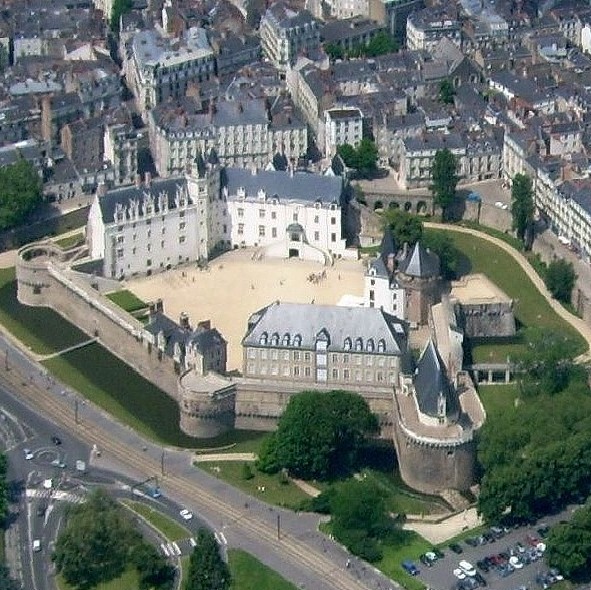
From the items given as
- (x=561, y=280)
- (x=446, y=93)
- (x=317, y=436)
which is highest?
(x=446, y=93)

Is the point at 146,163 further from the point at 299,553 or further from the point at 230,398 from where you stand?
the point at 299,553

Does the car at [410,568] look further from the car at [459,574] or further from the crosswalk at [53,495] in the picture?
the crosswalk at [53,495]

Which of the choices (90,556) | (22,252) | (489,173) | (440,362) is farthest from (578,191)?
(90,556)

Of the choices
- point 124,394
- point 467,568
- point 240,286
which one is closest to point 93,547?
point 467,568

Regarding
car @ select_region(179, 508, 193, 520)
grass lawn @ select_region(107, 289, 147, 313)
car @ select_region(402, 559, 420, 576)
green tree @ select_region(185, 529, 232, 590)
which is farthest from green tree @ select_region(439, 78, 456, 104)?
green tree @ select_region(185, 529, 232, 590)

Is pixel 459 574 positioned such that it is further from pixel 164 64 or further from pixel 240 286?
pixel 164 64

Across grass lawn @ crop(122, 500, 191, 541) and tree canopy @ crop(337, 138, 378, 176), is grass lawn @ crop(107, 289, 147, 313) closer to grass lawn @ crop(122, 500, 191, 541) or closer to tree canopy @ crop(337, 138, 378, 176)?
tree canopy @ crop(337, 138, 378, 176)
